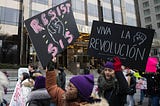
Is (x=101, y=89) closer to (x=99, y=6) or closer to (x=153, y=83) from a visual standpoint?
(x=153, y=83)

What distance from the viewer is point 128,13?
52781 millimetres

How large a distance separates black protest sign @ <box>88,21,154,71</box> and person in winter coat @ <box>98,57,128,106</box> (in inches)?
40.9

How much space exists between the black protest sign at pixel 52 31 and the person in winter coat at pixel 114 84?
4.41 ft

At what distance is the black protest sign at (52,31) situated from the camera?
531cm

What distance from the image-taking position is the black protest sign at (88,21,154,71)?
506 centimetres

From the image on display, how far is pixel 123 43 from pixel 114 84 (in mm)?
1395

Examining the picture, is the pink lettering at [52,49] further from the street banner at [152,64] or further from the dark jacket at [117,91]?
the street banner at [152,64]

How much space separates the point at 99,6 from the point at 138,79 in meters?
36.1

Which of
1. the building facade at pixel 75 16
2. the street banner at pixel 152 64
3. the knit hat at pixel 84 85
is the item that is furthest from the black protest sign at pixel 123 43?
the building facade at pixel 75 16

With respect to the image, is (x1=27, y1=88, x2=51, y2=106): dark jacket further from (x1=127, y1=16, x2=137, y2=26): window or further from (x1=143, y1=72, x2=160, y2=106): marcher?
(x1=127, y1=16, x2=137, y2=26): window

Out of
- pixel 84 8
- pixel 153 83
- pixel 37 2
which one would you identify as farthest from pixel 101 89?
pixel 84 8

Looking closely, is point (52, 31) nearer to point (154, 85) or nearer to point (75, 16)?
point (154, 85)

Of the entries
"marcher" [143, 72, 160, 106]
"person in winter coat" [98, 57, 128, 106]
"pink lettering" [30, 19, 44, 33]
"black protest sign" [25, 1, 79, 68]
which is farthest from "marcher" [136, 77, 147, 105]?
"person in winter coat" [98, 57, 128, 106]

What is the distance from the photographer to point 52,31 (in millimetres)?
5789
